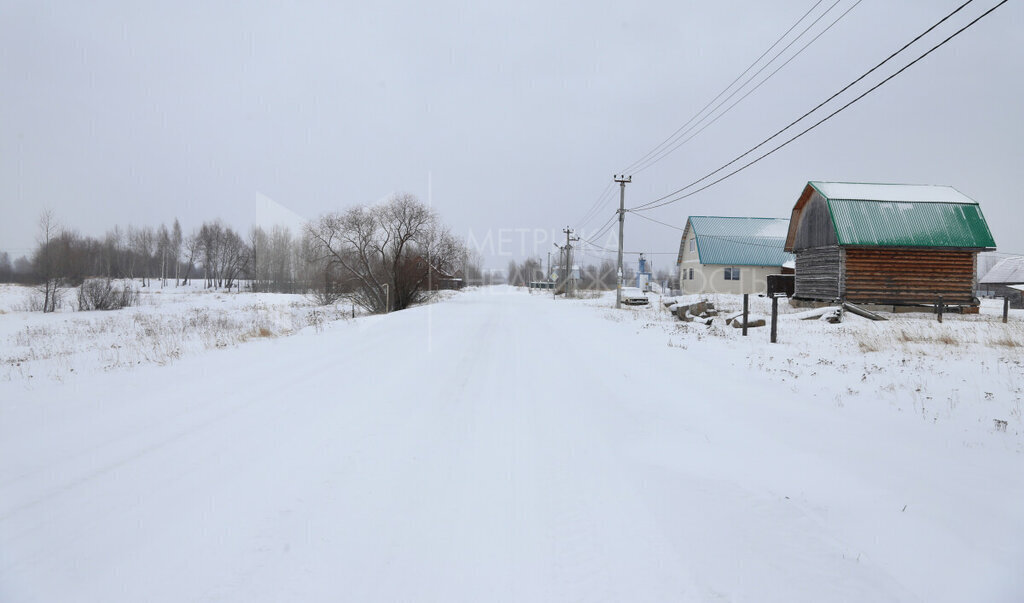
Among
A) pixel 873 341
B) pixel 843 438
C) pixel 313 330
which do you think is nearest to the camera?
pixel 843 438

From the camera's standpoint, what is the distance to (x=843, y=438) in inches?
185

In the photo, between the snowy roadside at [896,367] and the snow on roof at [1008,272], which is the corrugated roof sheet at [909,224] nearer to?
the snowy roadside at [896,367]

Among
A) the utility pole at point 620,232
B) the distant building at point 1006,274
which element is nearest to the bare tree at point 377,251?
the utility pole at point 620,232

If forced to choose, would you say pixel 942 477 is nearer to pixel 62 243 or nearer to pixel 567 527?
pixel 567 527

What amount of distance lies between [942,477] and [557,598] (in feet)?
12.0

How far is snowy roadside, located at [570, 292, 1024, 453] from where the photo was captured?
5.51 metres

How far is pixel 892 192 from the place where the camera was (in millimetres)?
24297

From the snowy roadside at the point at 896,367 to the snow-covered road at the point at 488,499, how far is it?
2.14 feet

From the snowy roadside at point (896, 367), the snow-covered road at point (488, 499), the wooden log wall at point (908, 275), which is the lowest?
the snow-covered road at point (488, 499)

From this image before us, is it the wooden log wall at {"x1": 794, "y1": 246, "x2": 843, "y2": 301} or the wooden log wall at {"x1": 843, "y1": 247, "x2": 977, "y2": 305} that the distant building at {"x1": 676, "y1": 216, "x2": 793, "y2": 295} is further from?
the wooden log wall at {"x1": 843, "y1": 247, "x2": 977, "y2": 305}

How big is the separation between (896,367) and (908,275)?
19726mm

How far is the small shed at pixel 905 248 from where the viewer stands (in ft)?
73.1

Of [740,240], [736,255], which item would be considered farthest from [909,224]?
[740,240]

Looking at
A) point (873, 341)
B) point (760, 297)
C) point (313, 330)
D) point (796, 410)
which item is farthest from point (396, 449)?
point (760, 297)
